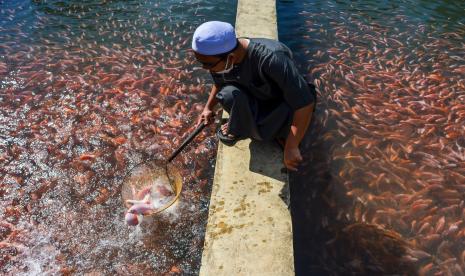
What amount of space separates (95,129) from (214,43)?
2912 mm

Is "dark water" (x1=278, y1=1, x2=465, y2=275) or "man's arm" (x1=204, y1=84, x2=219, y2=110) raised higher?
"man's arm" (x1=204, y1=84, x2=219, y2=110)

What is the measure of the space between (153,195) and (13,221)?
5.11 feet

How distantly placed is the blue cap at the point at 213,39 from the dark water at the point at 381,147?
2088 millimetres

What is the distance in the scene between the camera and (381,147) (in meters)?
5.04

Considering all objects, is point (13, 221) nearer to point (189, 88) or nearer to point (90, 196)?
point (90, 196)

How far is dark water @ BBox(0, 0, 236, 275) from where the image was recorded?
3848mm

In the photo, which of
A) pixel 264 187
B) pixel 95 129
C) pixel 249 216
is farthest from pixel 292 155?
pixel 95 129

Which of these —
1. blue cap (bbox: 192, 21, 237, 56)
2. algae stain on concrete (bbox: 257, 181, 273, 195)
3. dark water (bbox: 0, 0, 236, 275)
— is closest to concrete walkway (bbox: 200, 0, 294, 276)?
algae stain on concrete (bbox: 257, 181, 273, 195)

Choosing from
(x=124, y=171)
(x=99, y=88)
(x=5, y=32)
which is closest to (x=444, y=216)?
(x=124, y=171)

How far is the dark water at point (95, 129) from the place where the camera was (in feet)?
12.6

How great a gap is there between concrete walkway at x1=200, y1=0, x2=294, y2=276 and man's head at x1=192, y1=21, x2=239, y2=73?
1.34 metres

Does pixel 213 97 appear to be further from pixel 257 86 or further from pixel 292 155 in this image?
pixel 292 155

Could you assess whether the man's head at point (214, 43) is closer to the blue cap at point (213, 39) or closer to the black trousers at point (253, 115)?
the blue cap at point (213, 39)

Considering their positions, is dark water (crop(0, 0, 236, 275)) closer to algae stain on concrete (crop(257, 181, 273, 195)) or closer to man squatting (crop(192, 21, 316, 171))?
algae stain on concrete (crop(257, 181, 273, 195))
